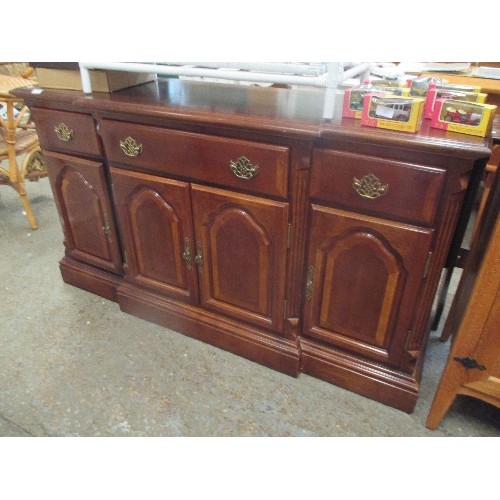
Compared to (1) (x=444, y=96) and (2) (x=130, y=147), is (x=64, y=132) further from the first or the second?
(1) (x=444, y=96)

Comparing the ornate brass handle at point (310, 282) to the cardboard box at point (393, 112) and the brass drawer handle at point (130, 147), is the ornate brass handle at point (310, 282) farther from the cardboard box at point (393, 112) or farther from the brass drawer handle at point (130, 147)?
the brass drawer handle at point (130, 147)

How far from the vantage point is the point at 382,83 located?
43.0 inches

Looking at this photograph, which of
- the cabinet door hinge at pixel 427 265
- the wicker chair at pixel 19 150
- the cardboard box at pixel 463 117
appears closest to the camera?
the cardboard box at pixel 463 117

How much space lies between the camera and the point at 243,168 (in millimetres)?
1034

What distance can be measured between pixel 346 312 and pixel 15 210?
2089 millimetres

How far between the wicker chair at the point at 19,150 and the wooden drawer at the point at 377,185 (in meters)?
1.55

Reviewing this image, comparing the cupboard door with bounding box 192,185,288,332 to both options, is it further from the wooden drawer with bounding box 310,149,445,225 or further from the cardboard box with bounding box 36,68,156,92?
the cardboard box with bounding box 36,68,156,92

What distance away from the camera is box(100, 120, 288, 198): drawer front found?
1006 millimetres

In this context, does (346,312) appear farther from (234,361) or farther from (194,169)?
(194,169)

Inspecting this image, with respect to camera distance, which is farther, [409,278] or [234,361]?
[234,361]

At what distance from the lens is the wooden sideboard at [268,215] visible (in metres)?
0.91

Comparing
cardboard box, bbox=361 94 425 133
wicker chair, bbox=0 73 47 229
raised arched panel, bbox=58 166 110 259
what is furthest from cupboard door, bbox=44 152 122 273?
cardboard box, bbox=361 94 425 133

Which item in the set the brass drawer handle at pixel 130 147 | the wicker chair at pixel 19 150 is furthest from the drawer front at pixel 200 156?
the wicker chair at pixel 19 150
